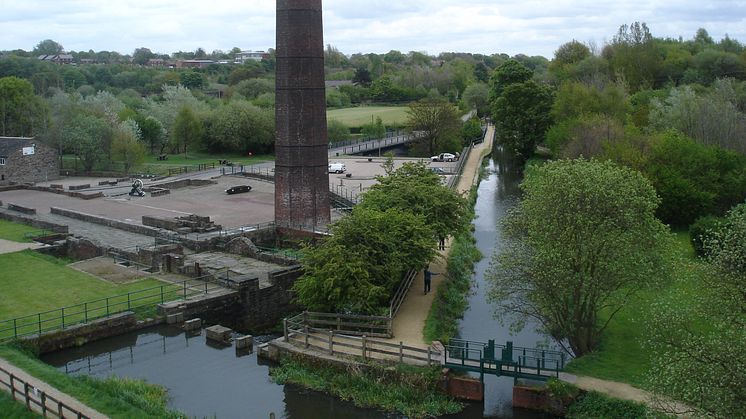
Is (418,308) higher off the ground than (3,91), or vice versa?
(3,91)

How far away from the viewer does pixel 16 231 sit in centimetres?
3938

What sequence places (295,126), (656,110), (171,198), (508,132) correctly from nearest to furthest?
1. (295,126)
2. (171,198)
3. (656,110)
4. (508,132)

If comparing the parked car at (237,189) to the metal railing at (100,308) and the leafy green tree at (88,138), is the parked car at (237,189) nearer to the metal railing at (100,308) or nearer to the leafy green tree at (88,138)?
the leafy green tree at (88,138)

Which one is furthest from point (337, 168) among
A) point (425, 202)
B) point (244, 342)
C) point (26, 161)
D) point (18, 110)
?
point (244, 342)

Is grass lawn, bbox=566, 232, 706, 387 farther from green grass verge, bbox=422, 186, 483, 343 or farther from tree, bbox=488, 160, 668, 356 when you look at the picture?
green grass verge, bbox=422, 186, 483, 343

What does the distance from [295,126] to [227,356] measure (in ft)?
48.1

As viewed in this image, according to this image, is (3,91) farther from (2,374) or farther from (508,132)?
(2,374)

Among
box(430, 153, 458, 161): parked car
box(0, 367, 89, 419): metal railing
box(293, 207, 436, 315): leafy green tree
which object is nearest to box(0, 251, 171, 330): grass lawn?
box(0, 367, 89, 419): metal railing

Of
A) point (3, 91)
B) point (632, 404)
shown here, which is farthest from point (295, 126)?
point (3, 91)

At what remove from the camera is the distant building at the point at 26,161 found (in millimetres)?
57938

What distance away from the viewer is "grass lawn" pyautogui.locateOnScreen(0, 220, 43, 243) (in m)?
37.3

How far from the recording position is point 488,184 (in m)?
62.1

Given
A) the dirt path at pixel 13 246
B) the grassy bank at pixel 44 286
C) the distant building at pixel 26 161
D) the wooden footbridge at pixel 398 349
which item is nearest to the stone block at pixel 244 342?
the wooden footbridge at pixel 398 349

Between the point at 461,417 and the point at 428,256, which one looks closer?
the point at 461,417
